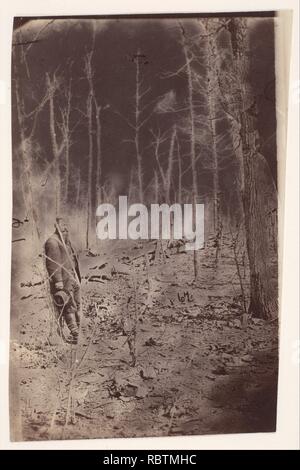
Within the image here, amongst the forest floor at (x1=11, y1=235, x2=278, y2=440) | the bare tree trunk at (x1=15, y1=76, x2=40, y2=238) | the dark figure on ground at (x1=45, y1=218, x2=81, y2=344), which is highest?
the bare tree trunk at (x1=15, y1=76, x2=40, y2=238)

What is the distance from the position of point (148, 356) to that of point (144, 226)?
407mm

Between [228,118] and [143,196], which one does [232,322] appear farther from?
[228,118]

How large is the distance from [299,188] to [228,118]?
0.31m

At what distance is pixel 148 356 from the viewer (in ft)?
5.03

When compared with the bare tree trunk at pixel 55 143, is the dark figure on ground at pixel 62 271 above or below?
below

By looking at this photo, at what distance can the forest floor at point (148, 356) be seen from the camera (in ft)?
5.00

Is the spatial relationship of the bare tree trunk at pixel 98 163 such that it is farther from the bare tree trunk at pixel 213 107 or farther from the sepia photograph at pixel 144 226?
the bare tree trunk at pixel 213 107

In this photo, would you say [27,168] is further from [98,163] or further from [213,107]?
[213,107]

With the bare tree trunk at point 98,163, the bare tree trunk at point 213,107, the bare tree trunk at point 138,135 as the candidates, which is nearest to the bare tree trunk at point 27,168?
the bare tree trunk at point 98,163

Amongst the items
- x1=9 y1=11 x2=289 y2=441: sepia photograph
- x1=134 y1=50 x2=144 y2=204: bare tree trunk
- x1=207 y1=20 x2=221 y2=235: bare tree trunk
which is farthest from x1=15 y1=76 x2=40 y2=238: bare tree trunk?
x1=207 y1=20 x2=221 y2=235: bare tree trunk

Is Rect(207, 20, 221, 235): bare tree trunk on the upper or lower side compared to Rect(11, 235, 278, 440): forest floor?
upper

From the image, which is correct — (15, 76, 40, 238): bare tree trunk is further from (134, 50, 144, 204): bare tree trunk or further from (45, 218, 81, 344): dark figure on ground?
(134, 50, 144, 204): bare tree trunk

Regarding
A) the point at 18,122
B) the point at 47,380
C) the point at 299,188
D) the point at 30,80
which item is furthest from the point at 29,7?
the point at 47,380

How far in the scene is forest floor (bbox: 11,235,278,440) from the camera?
1525mm
